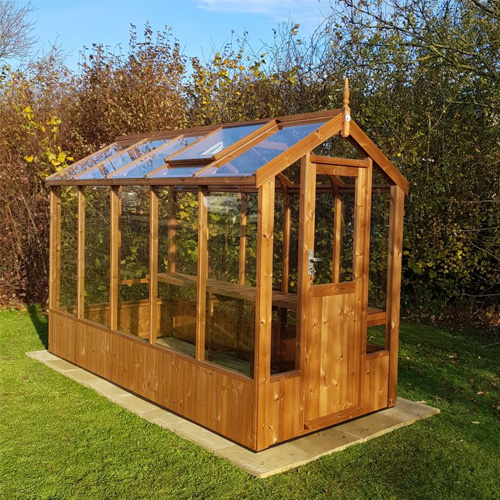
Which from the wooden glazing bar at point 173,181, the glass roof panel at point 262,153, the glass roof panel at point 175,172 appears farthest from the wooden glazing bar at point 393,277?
the glass roof panel at point 175,172

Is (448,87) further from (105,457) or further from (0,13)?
(0,13)

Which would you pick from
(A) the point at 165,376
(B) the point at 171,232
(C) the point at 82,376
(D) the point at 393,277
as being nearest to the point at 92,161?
(B) the point at 171,232

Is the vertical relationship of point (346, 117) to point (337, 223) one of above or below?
above

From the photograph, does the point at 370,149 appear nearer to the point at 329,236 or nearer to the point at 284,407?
the point at 329,236

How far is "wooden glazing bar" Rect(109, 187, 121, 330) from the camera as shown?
6.42 metres

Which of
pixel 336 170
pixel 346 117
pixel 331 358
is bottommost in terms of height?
pixel 331 358

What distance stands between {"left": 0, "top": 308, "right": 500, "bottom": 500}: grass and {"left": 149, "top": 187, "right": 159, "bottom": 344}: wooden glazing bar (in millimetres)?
848

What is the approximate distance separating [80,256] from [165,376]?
7.10ft

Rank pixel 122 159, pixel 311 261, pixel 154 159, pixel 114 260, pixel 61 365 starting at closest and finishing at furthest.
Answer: pixel 311 261
pixel 154 159
pixel 114 260
pixel 122 159
pixel 61 365

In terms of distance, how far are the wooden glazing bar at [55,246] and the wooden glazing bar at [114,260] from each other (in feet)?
4.89

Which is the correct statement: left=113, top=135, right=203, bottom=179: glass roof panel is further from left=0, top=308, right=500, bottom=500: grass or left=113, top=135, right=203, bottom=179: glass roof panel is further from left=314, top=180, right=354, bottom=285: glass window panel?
left=0, top=308, right=500, bottom=500: grass

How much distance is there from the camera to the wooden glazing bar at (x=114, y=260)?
642cm

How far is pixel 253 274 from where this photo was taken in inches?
193

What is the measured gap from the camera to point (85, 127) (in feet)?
36.4
